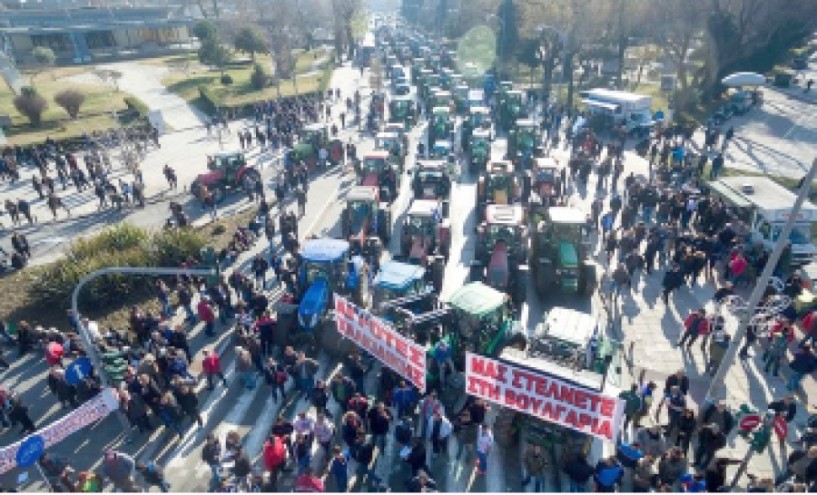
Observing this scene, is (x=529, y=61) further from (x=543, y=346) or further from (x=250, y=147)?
(x=543, y=346)

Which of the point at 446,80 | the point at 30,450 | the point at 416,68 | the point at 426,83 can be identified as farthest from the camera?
the point at 416,68

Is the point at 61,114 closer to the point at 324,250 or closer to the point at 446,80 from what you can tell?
the point at 446,80

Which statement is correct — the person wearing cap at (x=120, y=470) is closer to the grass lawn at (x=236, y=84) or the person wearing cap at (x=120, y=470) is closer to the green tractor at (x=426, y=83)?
the grass lawn at (x=236, y=84)

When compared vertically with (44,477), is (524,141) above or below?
above

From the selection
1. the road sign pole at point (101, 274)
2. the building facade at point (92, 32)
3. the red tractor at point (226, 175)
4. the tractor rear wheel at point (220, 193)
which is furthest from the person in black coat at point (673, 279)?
the building facade at point (92, 32)

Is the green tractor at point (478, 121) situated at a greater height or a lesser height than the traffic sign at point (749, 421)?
greater

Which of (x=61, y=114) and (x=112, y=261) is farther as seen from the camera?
(x=61, y=114)

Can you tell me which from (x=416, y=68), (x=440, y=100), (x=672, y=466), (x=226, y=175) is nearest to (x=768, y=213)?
(x=672, y=466)
